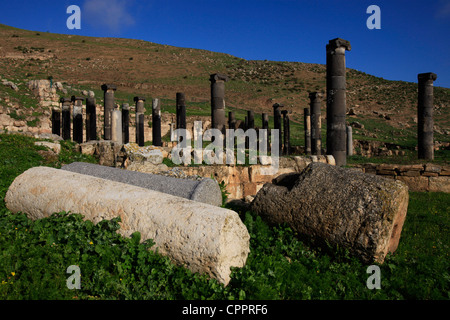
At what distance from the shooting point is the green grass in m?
3.88

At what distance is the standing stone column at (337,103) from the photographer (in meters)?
14.1

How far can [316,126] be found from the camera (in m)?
22.2

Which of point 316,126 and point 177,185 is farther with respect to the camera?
point 316,126

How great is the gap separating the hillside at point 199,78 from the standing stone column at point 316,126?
13.4 m

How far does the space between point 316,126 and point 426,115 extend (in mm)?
6265

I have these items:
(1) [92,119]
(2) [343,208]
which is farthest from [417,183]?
(1) [92,119]

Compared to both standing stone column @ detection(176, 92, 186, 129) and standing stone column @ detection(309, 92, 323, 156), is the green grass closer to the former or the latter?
standing stone column @ detection(176, 92, 186, 129)

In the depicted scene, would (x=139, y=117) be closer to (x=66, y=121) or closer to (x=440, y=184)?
(x=66, y=121)

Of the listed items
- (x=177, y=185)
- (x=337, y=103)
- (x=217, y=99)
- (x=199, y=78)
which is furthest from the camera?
(x=199, y=78)

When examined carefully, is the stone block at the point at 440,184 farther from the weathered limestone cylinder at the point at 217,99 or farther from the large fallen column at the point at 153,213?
the large fallen column at the point at 153,213

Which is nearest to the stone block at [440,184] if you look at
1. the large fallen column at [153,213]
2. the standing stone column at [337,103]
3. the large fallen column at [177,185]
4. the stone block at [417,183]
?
the stone block at [417,183]
